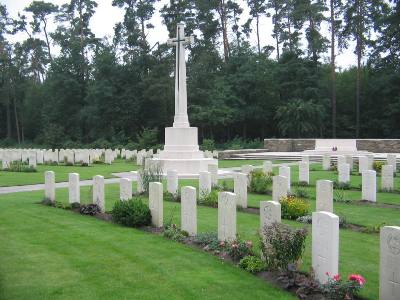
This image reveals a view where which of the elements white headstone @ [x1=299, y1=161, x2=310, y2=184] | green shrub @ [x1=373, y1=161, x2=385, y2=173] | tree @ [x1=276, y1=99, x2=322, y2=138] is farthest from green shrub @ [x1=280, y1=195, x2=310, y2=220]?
tree @ [x1=276, y1=99, x2=322, y2=138]

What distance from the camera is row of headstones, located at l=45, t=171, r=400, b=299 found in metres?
5.03

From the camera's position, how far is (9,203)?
1231 cm

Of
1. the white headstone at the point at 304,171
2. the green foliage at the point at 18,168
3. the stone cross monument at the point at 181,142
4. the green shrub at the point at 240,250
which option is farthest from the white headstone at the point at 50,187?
the green foliage at the point at 18,168

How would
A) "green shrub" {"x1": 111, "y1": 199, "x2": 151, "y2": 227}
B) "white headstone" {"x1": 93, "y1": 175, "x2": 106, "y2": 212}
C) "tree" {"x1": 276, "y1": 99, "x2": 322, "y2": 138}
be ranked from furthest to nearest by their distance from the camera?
"tree" {"x1": 276, "y1": 99, "x2": 322, "y2": 138}
"white headstone" {"x1": 93, "y1": 175, "x2": 106, "y2": 212}
"green shrub" {"x1": 111, "y1": 199, "x2": 151, "y2": 227}

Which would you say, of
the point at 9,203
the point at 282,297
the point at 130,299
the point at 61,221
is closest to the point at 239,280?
the point at 282,297

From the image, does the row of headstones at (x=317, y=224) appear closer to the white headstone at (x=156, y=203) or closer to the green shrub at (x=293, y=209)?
the white headstone at (x=156, y=203)

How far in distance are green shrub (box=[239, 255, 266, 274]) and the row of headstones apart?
51 cm

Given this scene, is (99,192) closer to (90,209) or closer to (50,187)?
(90,209)

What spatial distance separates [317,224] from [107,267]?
2972 millimetres

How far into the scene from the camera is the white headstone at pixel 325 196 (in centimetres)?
965

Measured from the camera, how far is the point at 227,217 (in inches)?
301

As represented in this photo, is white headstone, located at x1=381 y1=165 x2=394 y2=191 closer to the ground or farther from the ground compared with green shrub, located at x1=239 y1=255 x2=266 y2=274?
farther from the ground

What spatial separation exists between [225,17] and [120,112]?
14.4m

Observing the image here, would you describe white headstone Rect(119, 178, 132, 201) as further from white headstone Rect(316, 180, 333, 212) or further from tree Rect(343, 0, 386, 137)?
tree Rect(343, 0, 386, 137)
